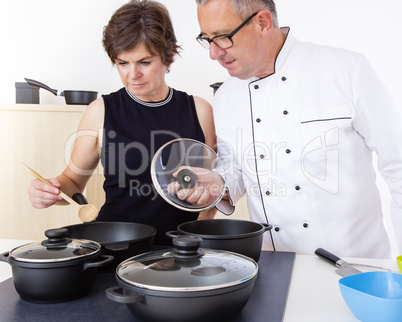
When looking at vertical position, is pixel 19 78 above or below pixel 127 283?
above

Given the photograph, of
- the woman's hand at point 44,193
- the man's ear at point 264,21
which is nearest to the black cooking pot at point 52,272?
the woman's hand at point 44,193

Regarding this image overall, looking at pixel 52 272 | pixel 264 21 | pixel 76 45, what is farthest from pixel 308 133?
pixel 76 45

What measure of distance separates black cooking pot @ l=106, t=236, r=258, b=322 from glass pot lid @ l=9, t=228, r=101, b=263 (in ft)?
0.34

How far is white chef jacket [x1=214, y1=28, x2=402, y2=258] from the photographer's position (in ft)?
4.54

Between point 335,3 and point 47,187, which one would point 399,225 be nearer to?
point 47,187

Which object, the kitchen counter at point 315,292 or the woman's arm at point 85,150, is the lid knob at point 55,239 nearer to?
the kitchen counter at point 315,292

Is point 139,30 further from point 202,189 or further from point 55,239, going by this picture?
point 55,239

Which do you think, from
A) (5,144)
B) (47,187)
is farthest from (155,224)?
(5,144)

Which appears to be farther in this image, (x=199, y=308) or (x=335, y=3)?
(x=335, y=3)

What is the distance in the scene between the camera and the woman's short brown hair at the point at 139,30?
1486 mm

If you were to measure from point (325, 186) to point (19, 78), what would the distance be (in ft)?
9.01

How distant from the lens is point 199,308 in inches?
27.8

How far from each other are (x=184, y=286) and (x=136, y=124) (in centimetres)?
98

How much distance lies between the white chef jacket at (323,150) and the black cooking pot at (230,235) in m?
0.31
